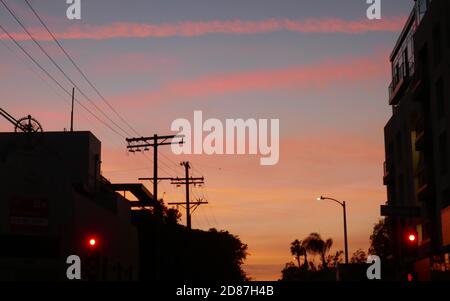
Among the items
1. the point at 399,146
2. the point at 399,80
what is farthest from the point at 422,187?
the point at 399,80

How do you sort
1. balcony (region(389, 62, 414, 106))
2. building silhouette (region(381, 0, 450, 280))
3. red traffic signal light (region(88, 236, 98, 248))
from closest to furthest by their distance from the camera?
red traffic signal light (region(88, 236, 98, 248))
building silhouette (region(381, 0, 450, 280))
balcony (region(389, 62, 414, 106))

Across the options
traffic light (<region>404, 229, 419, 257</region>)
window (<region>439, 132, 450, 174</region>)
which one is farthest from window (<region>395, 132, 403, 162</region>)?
traffic light (<region>404, 229, 419, 257</region>)

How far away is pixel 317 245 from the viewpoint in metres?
189

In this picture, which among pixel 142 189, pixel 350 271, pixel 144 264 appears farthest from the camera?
pixel 144 264

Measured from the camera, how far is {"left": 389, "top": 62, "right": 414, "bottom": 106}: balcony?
62375 millimetres

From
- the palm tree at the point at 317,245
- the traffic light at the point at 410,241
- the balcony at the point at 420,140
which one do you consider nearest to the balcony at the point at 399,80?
the balcony at the point at 420,140

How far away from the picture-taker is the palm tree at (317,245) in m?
189

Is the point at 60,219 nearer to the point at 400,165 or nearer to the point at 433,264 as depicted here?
the point at 433,264

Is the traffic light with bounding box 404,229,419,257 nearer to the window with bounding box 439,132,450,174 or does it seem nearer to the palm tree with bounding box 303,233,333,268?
the window with bounding box 439,132,450,174

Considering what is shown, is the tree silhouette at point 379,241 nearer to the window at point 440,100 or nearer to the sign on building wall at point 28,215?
the window at point 440,100

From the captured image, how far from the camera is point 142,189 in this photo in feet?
255
